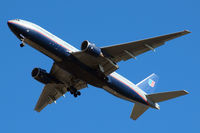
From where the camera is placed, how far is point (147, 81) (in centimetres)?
5053

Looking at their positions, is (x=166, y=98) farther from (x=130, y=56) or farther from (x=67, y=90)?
(x=67, y=90)

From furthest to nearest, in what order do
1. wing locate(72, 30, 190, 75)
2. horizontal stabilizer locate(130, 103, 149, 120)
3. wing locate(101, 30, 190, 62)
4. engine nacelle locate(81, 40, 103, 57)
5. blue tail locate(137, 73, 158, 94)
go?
blue tail locate(137, 73, 158, 94)
horizontal stabilizer locate(130, 103, 149, 120)
engine nacelle locate(81, 40, 103, 57)
wing locate(72, 30, 190, 75)
wing locate(101, 30, 190, 62)

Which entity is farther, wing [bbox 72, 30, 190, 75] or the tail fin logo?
the tail fin logo

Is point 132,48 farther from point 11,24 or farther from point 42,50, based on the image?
point 11,24

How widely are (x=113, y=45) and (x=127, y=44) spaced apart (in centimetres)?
143

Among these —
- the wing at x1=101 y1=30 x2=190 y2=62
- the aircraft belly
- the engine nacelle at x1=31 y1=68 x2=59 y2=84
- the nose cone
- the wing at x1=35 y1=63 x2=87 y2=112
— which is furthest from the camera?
the wing at x1=35 y1=63 x2=87 y2=112

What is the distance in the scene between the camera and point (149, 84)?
166ft

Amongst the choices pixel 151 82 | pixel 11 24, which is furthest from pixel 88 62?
pixel 151 82

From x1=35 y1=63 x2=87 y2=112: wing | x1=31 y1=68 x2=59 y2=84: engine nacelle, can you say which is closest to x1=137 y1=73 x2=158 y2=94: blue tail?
x1=35 y1=63 x2=87 y2=112: wing

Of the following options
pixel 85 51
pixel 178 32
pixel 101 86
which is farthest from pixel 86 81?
pixel 178 32

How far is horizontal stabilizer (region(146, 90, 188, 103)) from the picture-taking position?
139 ft

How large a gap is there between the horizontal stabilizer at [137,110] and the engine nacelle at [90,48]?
36.8ft

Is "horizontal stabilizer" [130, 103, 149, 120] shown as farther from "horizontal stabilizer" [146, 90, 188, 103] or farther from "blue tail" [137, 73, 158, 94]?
"horizontal stabilizer" [146, 90, 188, 103]

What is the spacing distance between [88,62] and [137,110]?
10822 mm
